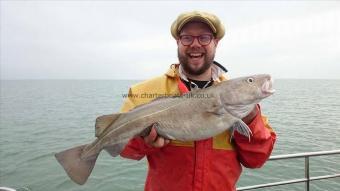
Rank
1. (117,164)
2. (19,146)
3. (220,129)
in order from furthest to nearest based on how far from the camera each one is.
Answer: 1. (19,146)
2. (117,164)
3. (220,129)

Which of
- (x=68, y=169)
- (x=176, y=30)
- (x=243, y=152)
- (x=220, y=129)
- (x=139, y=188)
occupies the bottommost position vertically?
(x=139, y=188)

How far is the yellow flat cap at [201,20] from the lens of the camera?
348cm

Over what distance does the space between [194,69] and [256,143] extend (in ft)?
3.45

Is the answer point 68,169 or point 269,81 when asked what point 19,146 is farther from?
point 269,81

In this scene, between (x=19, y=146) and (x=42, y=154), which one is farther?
(x=19, y=146)

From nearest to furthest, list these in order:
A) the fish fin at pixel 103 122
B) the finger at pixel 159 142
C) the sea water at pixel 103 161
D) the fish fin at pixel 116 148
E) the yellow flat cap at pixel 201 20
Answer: the finger at pixel 159 142 < the fish fin at pixel 116 148 < the fish fin at pixel 103 122 < the yellow flat cap at pixel 201 20 < the sea water at pixel 103 161

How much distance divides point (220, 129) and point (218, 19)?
4.36 ft

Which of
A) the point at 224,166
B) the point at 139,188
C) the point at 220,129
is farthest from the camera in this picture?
the point at 139,188

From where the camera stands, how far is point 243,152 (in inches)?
131

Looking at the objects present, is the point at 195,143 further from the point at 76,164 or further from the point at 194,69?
the point at 76,164

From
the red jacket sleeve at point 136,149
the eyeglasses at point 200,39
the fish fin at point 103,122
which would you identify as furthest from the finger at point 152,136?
the eyeglasses at point 200,39

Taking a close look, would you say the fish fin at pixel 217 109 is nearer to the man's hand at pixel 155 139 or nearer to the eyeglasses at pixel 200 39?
the man's hand at pixel 155 139

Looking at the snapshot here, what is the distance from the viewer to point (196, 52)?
11.5ft

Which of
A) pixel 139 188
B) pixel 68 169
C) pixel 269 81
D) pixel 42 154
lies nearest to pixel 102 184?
pixel 139 188
